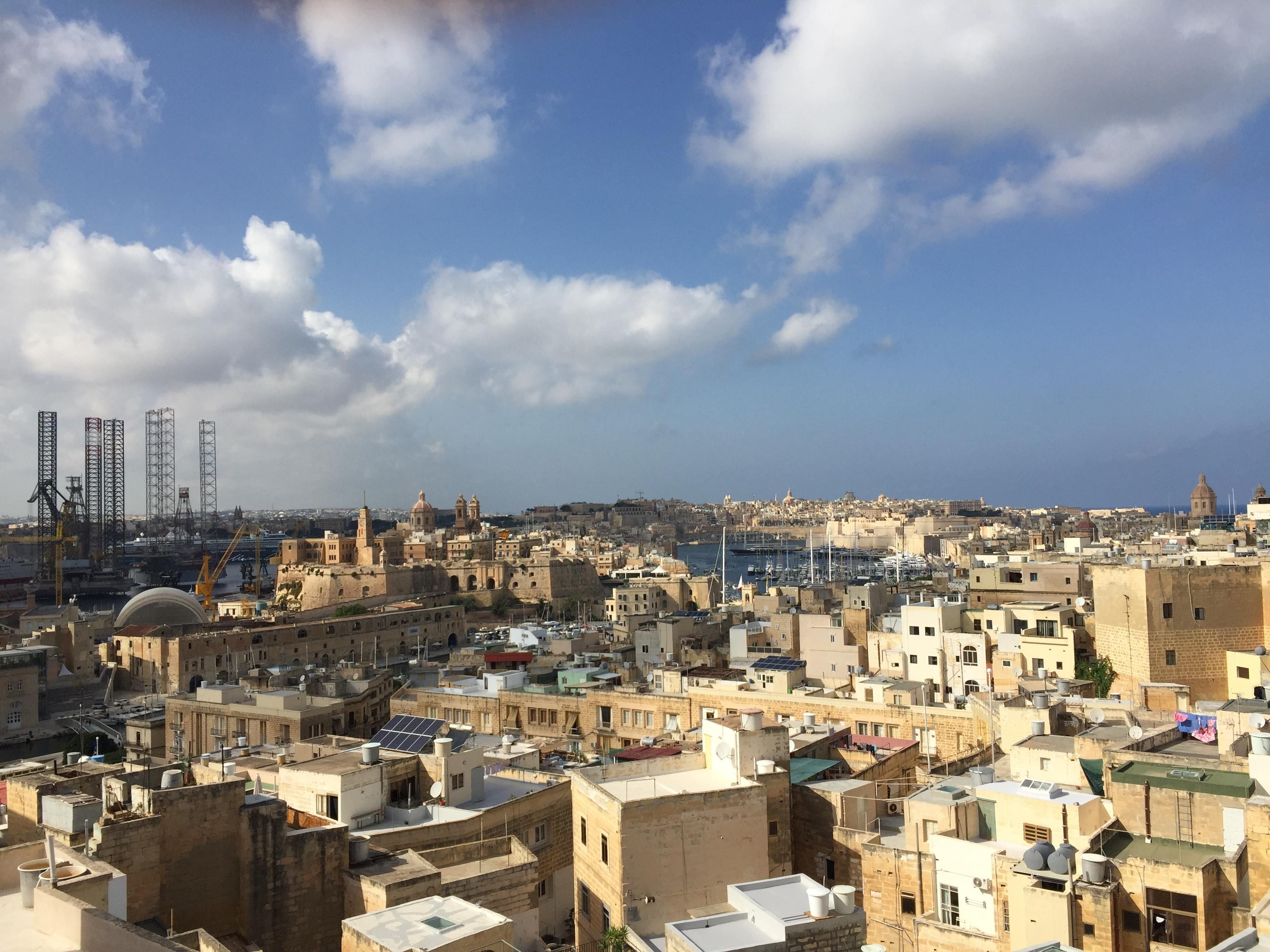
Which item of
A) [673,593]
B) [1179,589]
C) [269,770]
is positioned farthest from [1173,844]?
[673,593]

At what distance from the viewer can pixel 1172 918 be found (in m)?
5.84

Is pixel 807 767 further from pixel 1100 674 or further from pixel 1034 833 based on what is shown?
pixel 1100 674

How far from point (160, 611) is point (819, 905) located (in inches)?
1393

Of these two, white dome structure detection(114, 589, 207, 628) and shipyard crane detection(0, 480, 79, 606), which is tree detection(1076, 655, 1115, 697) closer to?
white dome structure detection(114, 589, 207, 628)

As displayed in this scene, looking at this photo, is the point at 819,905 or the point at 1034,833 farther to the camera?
the point at 1034,833

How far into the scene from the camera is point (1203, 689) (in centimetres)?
1438

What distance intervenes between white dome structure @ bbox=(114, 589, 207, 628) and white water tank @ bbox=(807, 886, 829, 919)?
108 feet

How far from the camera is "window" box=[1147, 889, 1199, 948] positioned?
5781mm

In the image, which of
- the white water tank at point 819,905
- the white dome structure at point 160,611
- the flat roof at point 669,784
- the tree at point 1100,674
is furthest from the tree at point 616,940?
the white dome structure at point 160,611

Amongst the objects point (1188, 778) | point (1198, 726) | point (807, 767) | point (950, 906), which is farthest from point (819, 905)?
point (1198, 726)

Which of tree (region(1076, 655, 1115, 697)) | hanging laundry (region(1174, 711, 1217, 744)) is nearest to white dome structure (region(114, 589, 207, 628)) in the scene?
tree (region(1076, 655, 1115, 697))

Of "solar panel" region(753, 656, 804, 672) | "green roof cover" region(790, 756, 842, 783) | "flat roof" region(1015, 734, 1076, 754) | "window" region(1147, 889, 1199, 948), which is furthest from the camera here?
"solar panel" region(753, 656, 804, 672)

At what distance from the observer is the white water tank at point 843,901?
18.2 feet

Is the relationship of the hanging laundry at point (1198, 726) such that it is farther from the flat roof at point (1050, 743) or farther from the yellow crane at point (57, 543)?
the yellow crane at point (57, 543)
